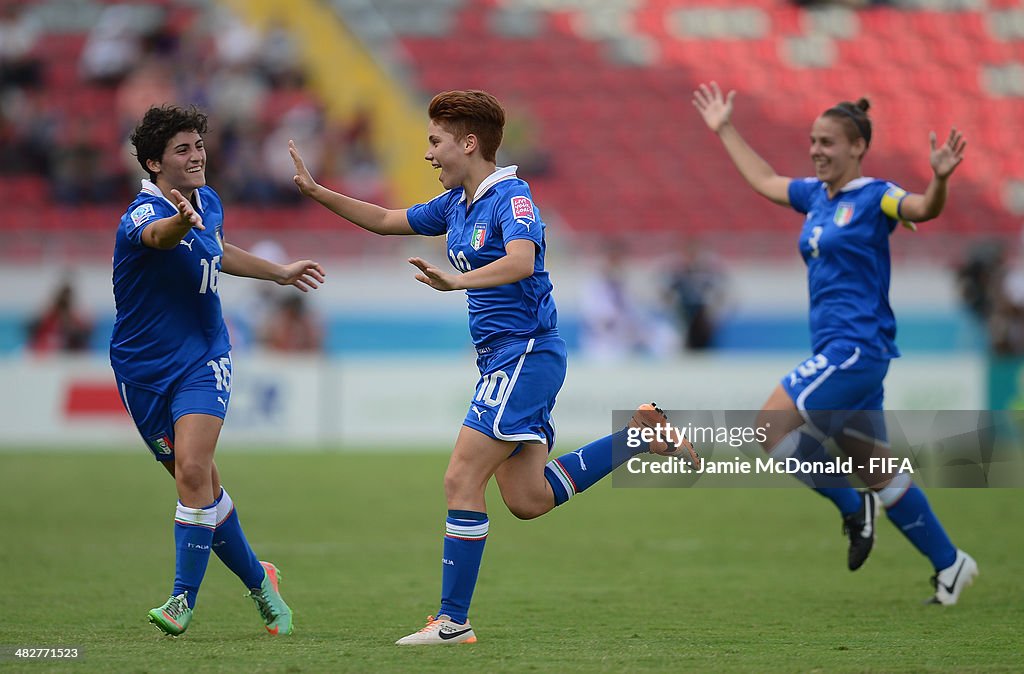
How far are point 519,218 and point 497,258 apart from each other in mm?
272

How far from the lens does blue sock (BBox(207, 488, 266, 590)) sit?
618 centimetres

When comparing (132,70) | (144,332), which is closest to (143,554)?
(144,332)

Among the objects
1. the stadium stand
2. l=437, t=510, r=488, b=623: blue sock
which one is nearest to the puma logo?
l=437, t=510, r=488, b=623: blue sock

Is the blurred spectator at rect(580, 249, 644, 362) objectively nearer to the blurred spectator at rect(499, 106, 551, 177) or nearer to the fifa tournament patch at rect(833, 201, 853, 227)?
the blurred spectator at rect(499, 106, 551, 177)

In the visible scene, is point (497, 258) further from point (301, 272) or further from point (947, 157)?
point (947, 157)

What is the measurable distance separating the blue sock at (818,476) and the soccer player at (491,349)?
5.59ft

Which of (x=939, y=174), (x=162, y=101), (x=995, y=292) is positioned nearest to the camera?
(x=939, y=174)

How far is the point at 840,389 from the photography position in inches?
282

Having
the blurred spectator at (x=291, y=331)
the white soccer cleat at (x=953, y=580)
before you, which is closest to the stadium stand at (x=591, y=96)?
the blurred spectator at (x=291, y=331)

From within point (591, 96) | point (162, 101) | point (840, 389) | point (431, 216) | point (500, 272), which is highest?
point (591, 96)

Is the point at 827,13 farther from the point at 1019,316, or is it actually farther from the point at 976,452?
the point at 976,452

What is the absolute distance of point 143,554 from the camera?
8844 millimetres

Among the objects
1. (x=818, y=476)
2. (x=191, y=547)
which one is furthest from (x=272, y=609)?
(x=818, y=476)

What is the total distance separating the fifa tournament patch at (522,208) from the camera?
224 inches
